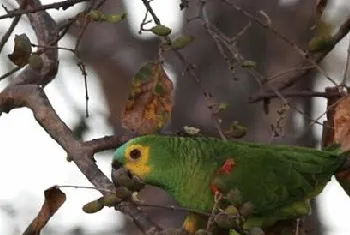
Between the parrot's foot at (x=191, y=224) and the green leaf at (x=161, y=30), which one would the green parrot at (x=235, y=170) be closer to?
the parrot's foot at (x=191, y=224)

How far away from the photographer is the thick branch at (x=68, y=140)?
1.72 metres

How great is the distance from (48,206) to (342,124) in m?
0.73

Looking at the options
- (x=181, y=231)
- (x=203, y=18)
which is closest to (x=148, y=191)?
(x=203, y=18)

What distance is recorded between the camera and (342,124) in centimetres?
198


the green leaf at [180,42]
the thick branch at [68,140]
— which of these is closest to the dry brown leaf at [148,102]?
the thick branch at [68,140]

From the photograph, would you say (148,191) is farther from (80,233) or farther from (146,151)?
(146,151)

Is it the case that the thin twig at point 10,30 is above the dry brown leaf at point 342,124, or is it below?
below

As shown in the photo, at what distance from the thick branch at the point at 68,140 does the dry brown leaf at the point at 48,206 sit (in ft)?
0.28

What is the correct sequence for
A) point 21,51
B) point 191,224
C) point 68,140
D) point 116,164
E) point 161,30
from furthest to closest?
point 116,164, point 191,224, point 68,140, point 161,30, point 21,51

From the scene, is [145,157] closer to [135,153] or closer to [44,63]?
[135,153]

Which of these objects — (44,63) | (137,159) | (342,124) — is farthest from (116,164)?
(342,124)

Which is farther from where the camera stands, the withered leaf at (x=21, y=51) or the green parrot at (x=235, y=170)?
the green parrot at (x=235, y=170)

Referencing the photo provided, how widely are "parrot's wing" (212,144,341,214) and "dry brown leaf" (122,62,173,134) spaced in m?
Answer: 0.23

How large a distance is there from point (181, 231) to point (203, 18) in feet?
2.14
